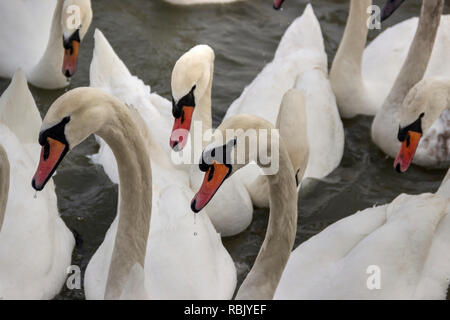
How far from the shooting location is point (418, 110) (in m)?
6.38

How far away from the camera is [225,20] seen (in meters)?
9.74

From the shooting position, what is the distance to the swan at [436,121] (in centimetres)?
731

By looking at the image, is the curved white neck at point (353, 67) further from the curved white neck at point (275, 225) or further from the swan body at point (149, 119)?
the curved white neck at point (275, 225)

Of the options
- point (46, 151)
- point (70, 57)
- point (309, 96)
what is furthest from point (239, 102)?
point (46, 151)

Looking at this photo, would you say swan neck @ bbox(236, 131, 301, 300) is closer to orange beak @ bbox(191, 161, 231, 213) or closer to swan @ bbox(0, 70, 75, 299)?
orange beak @ bbox(191, 161, 231, 213)

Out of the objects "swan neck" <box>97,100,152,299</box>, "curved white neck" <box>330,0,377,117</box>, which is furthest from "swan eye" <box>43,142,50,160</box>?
"curved white neck" <box>330,0,377,117</box>

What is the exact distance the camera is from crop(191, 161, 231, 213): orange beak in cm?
482

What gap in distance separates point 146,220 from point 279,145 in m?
1.01

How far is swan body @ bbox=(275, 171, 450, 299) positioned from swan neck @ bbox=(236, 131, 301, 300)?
0.87 ft

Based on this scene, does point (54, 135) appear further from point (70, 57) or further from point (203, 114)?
point (70, 57)

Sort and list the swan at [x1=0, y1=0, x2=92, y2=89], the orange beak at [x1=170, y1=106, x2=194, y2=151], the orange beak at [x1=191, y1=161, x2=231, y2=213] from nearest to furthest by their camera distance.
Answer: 1. the orange beak at [x1=191, y1=161, x2=231, y2=213]
2. the orange beak at [x1=170, y1=106, x2=194, y2=151]
3. the swan at [x1=0, y1=0, x2=92, y2=89]

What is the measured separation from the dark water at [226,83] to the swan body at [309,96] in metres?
0.23

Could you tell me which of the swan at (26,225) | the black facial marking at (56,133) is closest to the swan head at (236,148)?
the black facial marking at (56,133)

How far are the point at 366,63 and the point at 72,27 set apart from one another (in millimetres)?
2775
